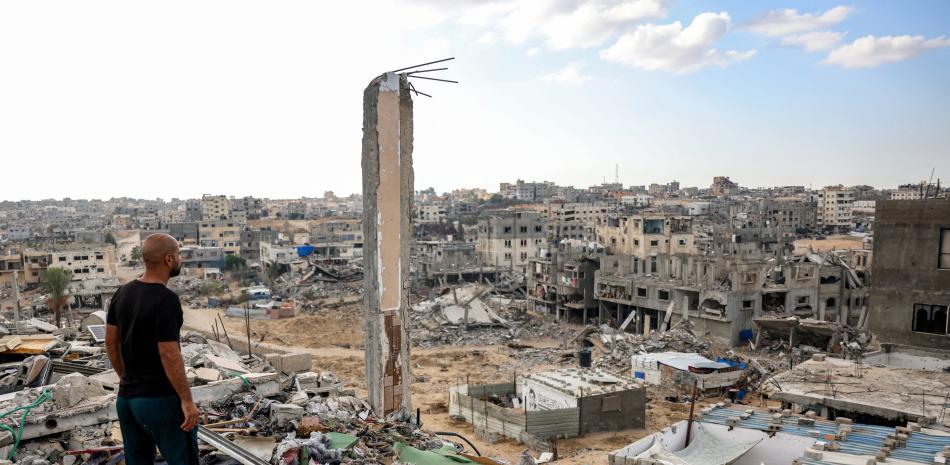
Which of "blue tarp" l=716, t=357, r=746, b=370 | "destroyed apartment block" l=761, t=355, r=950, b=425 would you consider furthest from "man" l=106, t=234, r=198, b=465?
"blue tarp" l=716, t=357, r=746, b=370

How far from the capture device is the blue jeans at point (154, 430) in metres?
4.00

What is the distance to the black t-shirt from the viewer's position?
3889mm

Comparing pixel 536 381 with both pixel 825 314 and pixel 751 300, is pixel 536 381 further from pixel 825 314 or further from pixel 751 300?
pixel 825 314

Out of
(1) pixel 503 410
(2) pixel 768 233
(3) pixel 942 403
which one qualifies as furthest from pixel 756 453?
(2) pixel 768 233

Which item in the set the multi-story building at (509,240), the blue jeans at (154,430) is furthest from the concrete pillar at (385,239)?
the multi-story building at (509,240)

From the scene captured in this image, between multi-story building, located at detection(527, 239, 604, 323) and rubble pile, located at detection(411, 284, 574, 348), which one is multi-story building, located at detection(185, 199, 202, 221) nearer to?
rubble pile, located at detection(411, 284, 574, 348)

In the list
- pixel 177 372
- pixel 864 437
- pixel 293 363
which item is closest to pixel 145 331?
pixel 177 372

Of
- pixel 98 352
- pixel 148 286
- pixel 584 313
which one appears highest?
pixel 148 286

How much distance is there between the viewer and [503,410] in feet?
55.3

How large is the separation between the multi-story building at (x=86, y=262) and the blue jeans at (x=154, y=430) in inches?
1785

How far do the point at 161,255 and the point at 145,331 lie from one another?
1.54ft

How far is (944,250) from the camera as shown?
17141mm

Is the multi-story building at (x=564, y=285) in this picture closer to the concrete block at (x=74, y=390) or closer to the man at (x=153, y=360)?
the concrete block at (x=74, y=390)

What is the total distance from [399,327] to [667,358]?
1577 centimetres
